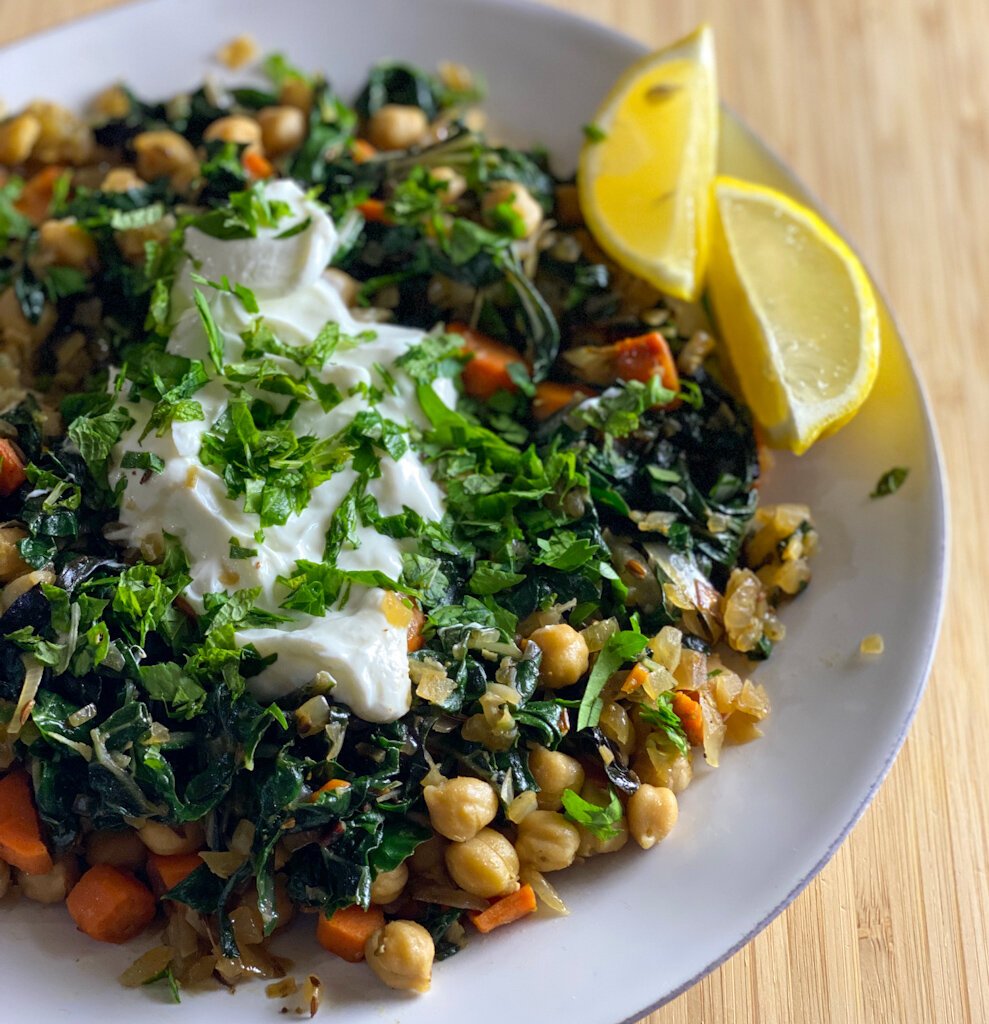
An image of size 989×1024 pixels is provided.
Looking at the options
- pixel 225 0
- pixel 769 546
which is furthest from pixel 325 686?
pixel 225 0

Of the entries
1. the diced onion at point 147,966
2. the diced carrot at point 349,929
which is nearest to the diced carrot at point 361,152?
the diced carrot at point 349,929

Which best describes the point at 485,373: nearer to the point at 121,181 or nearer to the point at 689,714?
the point at 689,714

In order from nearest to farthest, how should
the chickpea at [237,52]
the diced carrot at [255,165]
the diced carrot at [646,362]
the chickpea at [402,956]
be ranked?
1. the chickpea at [402,956]
2. the diced carrot at [646,362]
3. the diced carrot at [255,165]
4. the chickpea at [237,52]

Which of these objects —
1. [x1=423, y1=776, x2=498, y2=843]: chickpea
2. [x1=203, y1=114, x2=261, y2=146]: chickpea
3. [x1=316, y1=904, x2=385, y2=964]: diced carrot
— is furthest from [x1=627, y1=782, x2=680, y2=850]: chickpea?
[x1=203, y1=114, x2=261, y2=146]: chickpea

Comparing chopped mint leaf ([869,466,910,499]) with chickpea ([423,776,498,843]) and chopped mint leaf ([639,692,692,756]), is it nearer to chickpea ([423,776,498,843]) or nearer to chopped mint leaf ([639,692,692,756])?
chopped mint leaf ([639,692,692,756])

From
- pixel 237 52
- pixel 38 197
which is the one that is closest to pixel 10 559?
pixel 38 197

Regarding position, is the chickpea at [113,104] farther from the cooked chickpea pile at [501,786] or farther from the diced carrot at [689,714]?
the diced carrot at [689,714]
